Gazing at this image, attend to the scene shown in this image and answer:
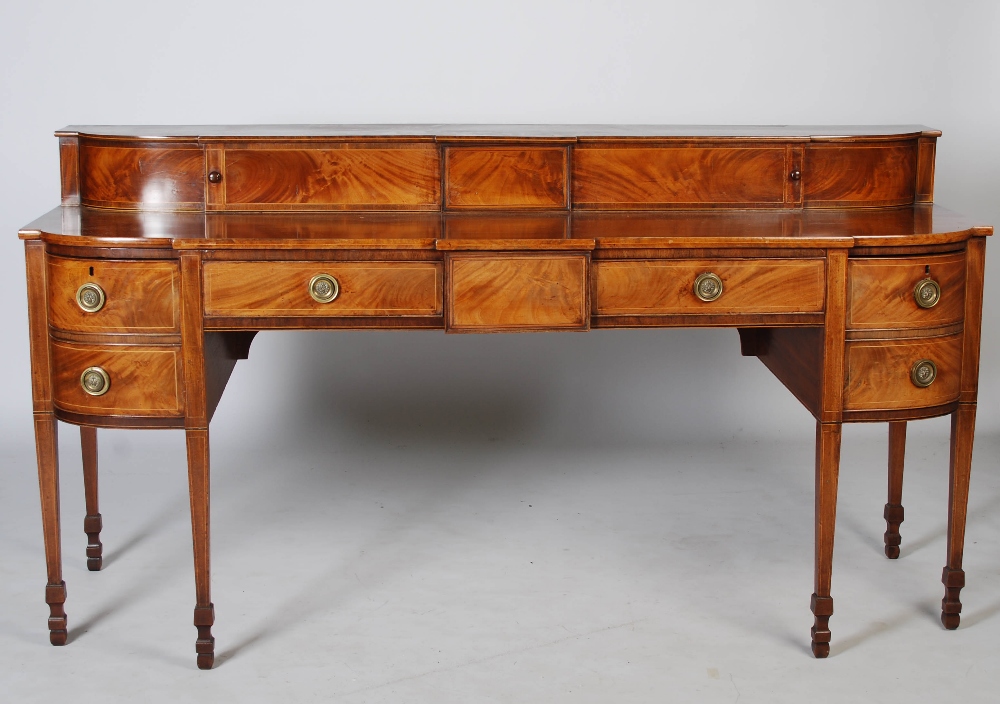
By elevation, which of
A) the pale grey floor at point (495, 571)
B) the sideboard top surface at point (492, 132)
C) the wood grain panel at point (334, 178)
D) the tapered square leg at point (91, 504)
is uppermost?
the sideboard top surface at point (492, 132)

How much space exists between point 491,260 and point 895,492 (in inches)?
63.7

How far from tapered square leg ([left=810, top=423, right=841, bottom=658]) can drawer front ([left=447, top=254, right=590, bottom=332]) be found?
0.73 m

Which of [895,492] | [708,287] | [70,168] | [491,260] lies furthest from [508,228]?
[895,492]

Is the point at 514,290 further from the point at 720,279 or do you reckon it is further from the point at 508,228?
the point at 720,279

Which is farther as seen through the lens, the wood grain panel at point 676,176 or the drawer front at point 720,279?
the wood grain panel at point 676,176

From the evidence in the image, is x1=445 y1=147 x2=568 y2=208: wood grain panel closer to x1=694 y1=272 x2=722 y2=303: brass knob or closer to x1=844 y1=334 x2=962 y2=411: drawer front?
x1=694 y1=272 x2=722 y2=303: brass knob

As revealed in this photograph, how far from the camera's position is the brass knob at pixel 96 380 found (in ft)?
10.1

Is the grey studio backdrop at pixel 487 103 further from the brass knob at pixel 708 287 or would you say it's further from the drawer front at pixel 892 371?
the brass knob at pixel 708 287

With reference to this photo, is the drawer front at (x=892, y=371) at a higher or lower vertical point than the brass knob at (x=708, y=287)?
lower

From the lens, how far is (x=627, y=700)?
119 inches

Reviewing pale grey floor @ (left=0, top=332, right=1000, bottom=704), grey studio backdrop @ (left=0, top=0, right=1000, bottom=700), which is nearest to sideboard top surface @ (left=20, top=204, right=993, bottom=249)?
pale grey floor @ (left=0, top=332, right=1000, bottom=704)

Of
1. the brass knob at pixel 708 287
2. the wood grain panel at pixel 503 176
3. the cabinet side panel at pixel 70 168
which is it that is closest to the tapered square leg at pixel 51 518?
the cabinet side panel at pixel 70 168

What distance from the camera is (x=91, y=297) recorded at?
120 inches

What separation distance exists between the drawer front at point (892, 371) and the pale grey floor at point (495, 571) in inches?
25.2
